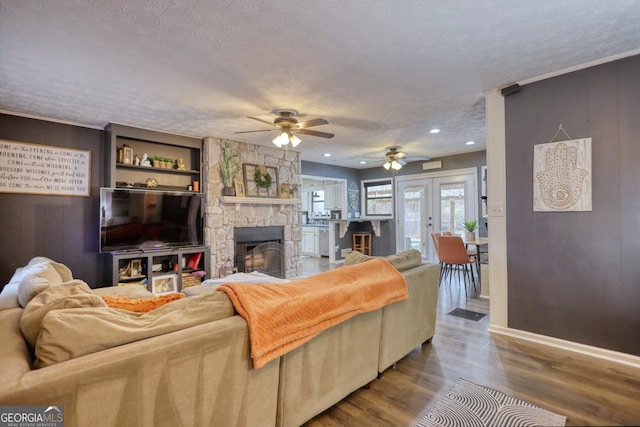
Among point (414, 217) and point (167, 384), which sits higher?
point (414, 217)

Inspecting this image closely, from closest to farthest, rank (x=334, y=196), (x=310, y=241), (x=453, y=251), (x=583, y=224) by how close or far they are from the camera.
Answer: (x=583, y=224), (x=453, y=251), (x=334, y=196), (x=310, y=241)

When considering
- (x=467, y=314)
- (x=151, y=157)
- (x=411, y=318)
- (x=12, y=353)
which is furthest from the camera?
(x=151, y=157)

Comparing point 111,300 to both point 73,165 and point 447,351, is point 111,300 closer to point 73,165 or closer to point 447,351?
point 447,351

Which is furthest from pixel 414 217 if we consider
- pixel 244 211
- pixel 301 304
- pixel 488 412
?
pixel 488 412

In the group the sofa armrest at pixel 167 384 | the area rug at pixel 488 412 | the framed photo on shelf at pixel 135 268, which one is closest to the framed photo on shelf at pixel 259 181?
the framed photo on shelf at pixel 135 268

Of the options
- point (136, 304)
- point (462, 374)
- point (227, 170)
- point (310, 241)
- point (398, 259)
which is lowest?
point (462, 374)

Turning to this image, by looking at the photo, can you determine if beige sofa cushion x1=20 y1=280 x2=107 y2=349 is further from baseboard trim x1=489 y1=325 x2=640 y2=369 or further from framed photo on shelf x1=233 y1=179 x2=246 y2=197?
framed photo on shelf x1=233 y1=179 x2=246 y2=197

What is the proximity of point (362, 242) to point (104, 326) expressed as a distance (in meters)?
6.63

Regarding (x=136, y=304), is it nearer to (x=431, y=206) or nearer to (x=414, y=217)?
(x=431, y=206)

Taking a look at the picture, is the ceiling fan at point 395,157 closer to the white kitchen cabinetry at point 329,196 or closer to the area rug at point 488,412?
the white kitchen cabinetry at point 329,196

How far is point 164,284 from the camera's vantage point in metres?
4.19

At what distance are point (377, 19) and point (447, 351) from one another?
2572 mm

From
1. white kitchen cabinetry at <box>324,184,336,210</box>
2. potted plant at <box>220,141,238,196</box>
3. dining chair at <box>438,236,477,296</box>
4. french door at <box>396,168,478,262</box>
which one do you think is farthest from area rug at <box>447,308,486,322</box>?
white kitchen cabinetry at <box>324,184,336,210</box>

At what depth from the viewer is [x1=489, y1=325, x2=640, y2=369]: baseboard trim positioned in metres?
2.32
